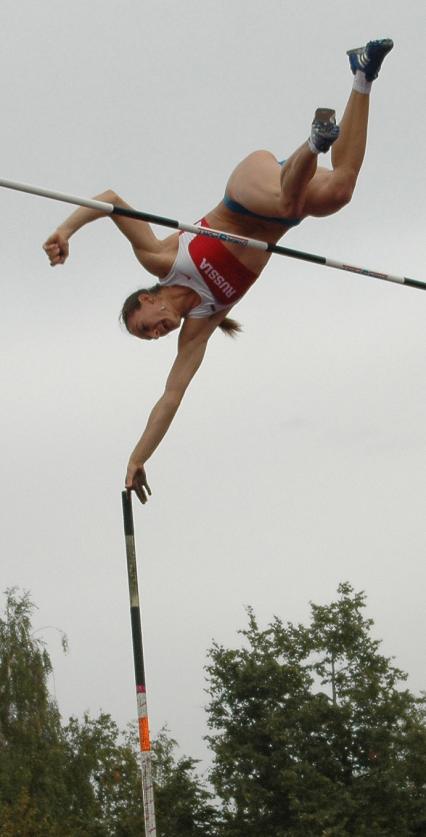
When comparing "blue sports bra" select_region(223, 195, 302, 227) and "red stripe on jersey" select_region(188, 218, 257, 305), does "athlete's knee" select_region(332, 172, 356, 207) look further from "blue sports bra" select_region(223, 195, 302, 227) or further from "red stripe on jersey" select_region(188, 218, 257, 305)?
"red stripe on jersey" select_region(188, 218, 257, 305)

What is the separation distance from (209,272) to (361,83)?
5.31ft

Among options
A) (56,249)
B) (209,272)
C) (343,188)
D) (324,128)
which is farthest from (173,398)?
(324,128)

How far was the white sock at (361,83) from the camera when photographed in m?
7.16

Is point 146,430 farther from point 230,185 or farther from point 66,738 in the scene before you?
point 66,738

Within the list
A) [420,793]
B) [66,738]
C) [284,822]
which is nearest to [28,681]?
[66,738]

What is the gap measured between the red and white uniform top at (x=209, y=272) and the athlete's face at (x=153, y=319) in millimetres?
165

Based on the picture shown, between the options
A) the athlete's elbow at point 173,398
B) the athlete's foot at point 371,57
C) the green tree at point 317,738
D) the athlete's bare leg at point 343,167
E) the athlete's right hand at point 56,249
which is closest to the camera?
the athlete's foot at point 371,57

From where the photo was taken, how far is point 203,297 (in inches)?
334

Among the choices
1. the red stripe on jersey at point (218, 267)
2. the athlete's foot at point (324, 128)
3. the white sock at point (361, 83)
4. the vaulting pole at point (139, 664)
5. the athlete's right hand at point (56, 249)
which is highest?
the white sock at point (361, 83)

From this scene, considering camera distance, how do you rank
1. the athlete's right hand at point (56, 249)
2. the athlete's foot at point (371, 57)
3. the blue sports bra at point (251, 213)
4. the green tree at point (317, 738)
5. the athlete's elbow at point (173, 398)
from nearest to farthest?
1. the athlete's foot at point (371, 57)
2. the athlete's right hand at point (56, 249)
3. the blue sports bra at point (251, 213)
4. the athlete's elbow at point (173, 398)
5. the green tree at point (317, 738)

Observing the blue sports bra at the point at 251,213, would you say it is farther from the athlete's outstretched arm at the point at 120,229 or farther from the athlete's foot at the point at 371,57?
the athlete's foot at the point at 371,57

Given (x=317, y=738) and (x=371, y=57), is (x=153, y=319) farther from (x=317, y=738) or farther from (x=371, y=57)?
(x=317, y=738)

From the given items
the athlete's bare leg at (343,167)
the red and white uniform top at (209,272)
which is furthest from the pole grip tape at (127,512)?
the athlete's bare leg at (343,167)

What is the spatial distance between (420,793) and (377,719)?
2.04 meters
